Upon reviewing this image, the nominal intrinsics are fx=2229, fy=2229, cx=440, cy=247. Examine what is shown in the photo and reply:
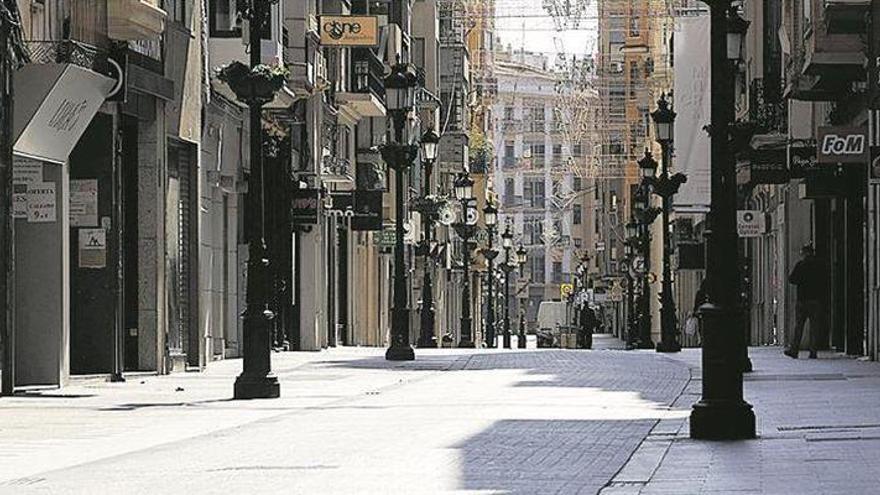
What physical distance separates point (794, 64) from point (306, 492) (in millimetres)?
30565

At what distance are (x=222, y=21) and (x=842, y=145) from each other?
10933 millimetres

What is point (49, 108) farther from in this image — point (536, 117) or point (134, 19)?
point (536, 117)

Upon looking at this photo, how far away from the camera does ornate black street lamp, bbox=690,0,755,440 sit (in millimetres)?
17234

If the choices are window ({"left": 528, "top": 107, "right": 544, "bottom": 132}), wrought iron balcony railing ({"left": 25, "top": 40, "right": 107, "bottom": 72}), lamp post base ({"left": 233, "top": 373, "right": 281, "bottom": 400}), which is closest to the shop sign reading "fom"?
wrought iron balcony railing ({"left": 25, "top": 40, "right": 107, "bottom": 72})

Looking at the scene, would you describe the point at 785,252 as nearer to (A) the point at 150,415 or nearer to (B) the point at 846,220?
(B) the point at 846,220

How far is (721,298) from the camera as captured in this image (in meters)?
17.4

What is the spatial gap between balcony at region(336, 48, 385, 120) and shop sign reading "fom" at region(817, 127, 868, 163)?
79.2ft

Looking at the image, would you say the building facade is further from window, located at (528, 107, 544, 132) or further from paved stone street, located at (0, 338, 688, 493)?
window, located at (528, 107, 544, 132)

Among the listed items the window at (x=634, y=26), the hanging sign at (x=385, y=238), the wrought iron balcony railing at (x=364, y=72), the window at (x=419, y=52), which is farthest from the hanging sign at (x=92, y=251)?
the window at (x=634, y=26)

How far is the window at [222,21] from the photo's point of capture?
1505 inches

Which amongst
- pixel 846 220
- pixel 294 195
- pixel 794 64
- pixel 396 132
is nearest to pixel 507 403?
pixel 396 132

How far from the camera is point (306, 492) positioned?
13.1 meters

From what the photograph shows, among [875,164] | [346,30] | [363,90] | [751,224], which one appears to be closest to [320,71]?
[346,30]

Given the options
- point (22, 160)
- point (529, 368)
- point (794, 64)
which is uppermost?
point (794, 64)
